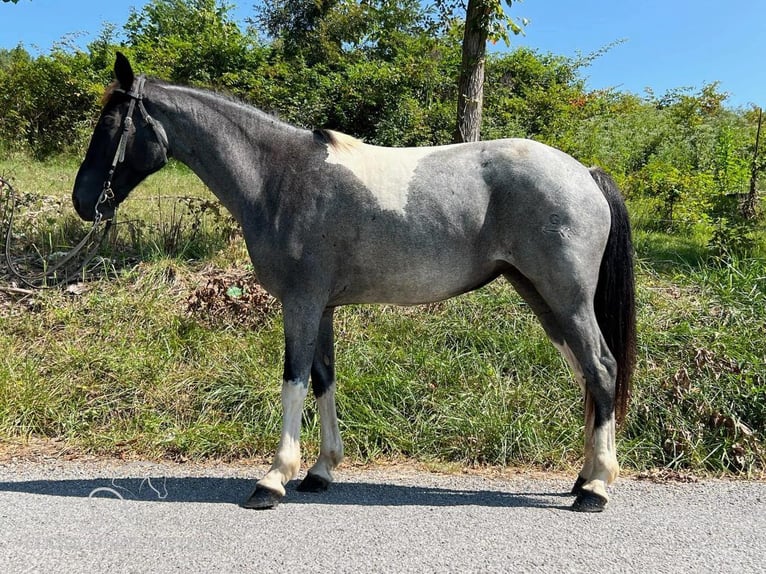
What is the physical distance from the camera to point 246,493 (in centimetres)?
328

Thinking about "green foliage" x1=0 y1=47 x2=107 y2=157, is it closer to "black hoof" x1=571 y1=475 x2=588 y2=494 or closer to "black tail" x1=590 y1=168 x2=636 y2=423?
"black tail" x1=590 y1=168 x2=636 y2=423

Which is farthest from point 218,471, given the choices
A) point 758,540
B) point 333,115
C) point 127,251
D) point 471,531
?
point 333,115

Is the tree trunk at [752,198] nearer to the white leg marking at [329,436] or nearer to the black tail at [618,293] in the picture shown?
the black tail at [618,293]

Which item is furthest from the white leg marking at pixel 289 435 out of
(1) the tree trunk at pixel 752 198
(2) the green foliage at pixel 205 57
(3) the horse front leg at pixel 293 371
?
(2) the green foliage at pixel 205 57

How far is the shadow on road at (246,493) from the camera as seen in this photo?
125 inches

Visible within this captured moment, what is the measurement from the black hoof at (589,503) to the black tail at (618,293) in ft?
1.84

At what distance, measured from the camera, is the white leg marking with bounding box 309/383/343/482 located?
11.4ft

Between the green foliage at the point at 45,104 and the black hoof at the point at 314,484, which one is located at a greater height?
the green foliage at the point at 45,104

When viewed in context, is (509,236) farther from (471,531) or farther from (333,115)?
(333,115)

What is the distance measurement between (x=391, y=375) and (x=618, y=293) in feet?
5.66

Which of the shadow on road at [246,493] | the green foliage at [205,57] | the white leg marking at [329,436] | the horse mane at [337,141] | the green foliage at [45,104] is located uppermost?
the green foliage at [205,57]

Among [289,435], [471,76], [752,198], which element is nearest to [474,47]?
[471,76]

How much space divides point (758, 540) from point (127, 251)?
5911mm

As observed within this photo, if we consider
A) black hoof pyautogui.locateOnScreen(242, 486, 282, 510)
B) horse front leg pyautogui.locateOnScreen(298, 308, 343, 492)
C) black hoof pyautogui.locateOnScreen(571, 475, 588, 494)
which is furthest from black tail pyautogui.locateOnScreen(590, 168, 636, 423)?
black hoof pyautogui.locateOnScreen(242, 486, 282, 510)
